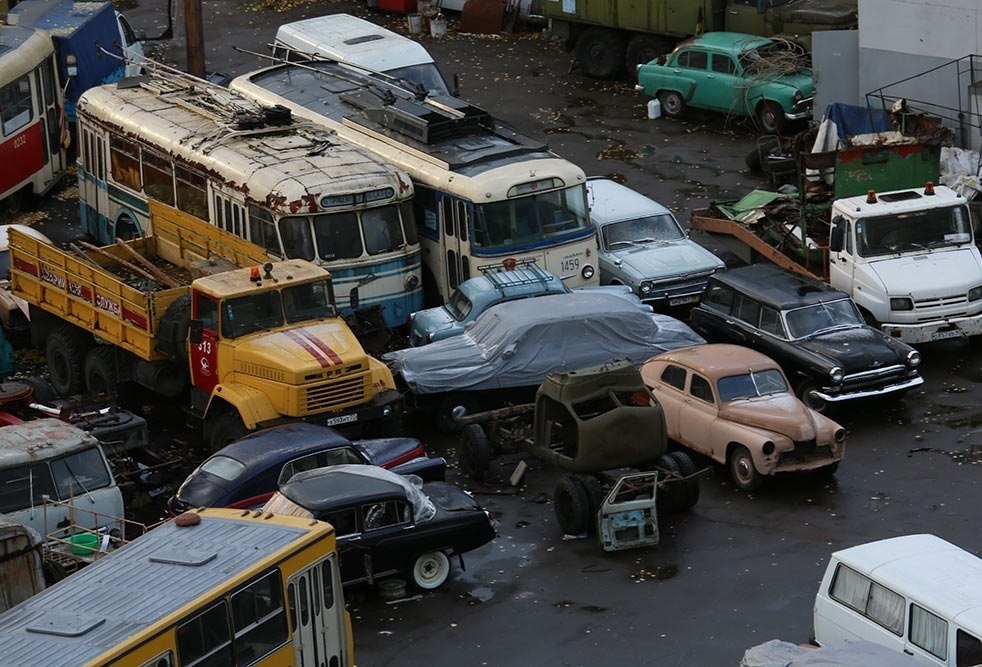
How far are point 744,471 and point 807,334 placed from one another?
308 centimetres

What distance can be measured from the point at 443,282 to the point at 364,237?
1.83m

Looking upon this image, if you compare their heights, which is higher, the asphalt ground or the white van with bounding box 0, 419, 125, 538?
the white van with bounding box 0, 419, 125, 538

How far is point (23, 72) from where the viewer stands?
3028 cm

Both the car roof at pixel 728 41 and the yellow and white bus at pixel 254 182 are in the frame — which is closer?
the yellow and white bus at pixel 254 182

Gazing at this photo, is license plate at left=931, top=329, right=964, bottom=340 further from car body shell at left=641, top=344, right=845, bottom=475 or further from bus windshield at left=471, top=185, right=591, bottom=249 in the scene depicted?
bus windshield at left=471, top=185, right=591, bottom=249

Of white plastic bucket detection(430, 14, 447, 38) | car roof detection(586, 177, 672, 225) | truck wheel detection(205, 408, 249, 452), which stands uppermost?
white plastic bucket detection(430, 14, 447, 38)

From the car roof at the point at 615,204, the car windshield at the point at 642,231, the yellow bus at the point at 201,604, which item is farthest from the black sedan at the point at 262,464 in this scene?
the car roof at the point at 615,204

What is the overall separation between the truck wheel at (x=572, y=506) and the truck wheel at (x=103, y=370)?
22.4ft

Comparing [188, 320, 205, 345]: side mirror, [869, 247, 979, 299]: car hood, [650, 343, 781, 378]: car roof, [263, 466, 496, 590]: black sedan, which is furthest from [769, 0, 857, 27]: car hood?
[263, 466, 496, 590]: black sedan

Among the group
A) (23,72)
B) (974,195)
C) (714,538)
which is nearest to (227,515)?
(714,538)

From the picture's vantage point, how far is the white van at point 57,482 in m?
17.0

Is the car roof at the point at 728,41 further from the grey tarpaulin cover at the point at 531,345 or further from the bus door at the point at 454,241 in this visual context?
the grey tarpaulin cover at the point at 531,345

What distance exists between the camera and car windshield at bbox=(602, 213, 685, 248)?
83.4 ft

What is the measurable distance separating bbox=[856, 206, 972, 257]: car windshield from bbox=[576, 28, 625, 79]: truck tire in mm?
14505
